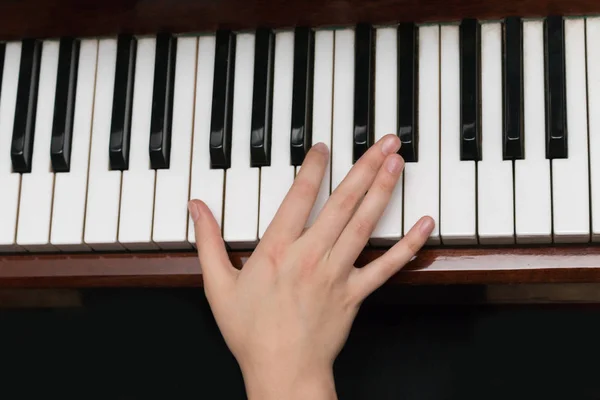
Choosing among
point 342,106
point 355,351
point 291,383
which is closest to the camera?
point 291,383

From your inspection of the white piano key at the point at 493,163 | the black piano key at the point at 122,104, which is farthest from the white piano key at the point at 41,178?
the white piano key at the point at 493,163

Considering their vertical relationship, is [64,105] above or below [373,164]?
above

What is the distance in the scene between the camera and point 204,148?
137 cm

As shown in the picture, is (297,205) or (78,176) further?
(78,176)

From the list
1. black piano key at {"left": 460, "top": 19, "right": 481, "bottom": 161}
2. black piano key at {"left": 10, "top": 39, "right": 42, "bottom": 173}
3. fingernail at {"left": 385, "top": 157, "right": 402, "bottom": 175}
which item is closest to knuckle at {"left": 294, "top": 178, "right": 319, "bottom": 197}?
fingernail at {"left": 385, "top": 157, "right": 402, "bottom": 175}

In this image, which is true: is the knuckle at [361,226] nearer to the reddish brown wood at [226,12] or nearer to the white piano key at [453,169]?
the white piano key at [453,169]

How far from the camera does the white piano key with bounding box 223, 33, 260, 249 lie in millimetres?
1323

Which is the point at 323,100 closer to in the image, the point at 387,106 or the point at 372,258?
the point at 387,106

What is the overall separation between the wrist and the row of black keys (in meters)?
0.30

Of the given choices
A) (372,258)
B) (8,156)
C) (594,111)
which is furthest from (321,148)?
(8,156)

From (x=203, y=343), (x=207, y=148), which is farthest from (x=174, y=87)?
(x=203, y=343)

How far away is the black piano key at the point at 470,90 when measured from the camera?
1292 millimetres

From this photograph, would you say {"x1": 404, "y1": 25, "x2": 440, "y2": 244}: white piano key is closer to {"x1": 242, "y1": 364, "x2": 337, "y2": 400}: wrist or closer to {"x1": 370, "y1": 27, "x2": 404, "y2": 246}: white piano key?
{"x1": 370, "y1": 27, "x2": 404, "y2": 246}: white piano key

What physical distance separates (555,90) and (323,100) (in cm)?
33
